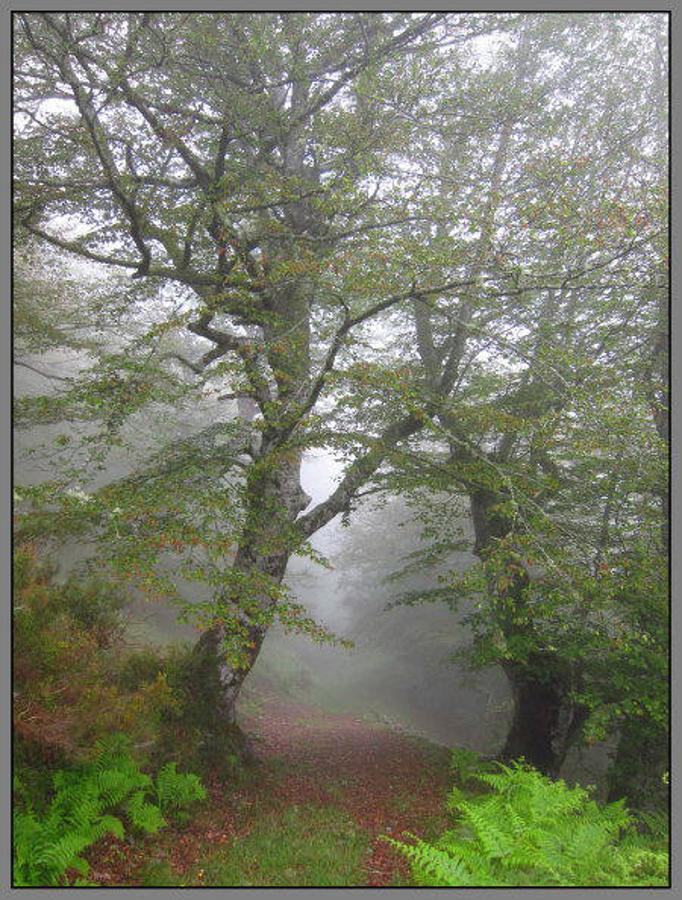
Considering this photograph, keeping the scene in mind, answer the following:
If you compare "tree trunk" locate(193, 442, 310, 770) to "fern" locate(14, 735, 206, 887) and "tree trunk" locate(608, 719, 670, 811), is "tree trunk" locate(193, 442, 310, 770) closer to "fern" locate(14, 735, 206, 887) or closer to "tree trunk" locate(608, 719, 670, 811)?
"fern" locate(14, 735, 206, 887)

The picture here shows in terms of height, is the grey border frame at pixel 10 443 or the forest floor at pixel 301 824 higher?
the grey border frame at pixel 10 443

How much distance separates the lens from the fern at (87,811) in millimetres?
3957

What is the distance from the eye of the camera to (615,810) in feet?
17.4

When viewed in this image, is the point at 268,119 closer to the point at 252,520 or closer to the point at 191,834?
the point at 252,520

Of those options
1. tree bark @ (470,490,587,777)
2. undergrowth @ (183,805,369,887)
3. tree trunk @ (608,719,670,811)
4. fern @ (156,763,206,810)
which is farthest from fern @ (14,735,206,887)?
tree bark @ (470,490,587,777)

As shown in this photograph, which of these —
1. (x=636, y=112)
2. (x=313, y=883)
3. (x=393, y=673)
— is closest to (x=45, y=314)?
(x=313, y=883)

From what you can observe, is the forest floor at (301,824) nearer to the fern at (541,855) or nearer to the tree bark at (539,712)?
the fern at (541,855)

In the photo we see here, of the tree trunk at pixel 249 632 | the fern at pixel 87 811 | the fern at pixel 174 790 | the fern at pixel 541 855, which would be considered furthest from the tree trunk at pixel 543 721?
the fern at pixel 87 811

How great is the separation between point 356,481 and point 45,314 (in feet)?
24.5

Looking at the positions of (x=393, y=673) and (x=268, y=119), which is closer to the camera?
(x=268, y=119)

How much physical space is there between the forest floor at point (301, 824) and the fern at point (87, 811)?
30 centimetres

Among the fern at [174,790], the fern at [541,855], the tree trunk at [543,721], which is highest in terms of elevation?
the fern at [541,855]

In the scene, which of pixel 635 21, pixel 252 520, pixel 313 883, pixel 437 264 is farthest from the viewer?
pixel 635 21

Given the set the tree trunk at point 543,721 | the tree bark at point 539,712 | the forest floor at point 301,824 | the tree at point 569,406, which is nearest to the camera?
the forest floor at point 301,824
